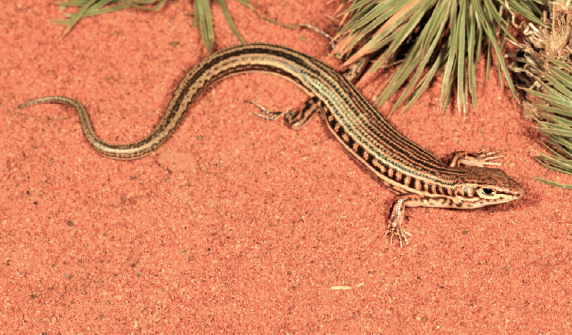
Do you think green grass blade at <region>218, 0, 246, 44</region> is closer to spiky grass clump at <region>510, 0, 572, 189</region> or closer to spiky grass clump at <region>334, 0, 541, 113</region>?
spiky grass clump at <region>334, 0, 541, 113</region>

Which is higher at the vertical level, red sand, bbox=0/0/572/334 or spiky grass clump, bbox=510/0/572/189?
spiky grass clump, bbox=510/0/572/189

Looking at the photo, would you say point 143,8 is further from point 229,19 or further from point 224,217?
point 224,217

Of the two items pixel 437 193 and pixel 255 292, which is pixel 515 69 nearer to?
pixel 437 193

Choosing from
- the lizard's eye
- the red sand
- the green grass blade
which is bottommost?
the red sand

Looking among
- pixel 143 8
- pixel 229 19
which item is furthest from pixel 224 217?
pixel 143 8

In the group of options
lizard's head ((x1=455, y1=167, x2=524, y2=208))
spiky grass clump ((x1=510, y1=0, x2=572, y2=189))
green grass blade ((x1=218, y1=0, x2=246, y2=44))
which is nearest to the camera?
spiky grass clump ((x1=510, y1=0, x2=572, y2=189))

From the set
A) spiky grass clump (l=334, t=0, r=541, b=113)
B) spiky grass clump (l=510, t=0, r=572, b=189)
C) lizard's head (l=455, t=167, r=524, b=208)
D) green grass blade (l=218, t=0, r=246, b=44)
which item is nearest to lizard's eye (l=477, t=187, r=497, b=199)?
lizard's head (l=455, t=167, r=524, b=208)
